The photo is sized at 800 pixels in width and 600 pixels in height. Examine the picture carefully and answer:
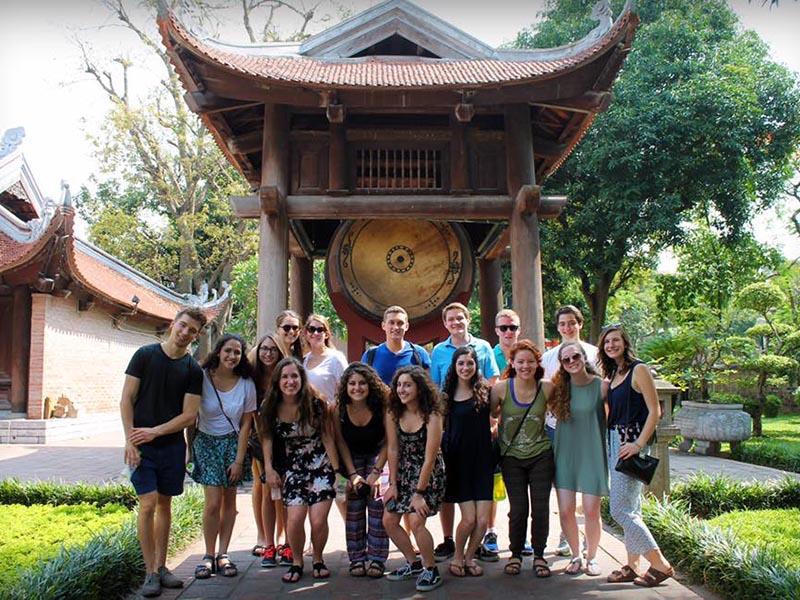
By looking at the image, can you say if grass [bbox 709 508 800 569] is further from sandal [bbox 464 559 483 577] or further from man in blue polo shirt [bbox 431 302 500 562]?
man in blue polo shirt [bbox 431 302 500 562]

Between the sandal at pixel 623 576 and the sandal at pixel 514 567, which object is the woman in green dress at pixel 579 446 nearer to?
the sandal at pixel 623 576

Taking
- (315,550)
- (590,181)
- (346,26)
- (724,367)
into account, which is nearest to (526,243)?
(346,26)

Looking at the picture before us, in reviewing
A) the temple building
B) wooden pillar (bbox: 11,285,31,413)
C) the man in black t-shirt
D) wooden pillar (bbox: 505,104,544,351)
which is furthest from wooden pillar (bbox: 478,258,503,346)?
wooden pillar (bbox: 11,285,31,413)

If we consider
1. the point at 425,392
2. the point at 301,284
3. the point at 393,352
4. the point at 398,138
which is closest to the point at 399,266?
the point at 398,138

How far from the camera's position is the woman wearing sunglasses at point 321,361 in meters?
5.09

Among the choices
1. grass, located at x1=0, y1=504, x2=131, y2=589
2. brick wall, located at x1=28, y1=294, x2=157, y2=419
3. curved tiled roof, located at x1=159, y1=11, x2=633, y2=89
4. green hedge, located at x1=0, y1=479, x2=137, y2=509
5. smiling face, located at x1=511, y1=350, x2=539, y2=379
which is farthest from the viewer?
brick wall, located at x1=28, y1=294, x2=157, y2=419

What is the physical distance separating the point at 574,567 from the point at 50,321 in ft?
45.9

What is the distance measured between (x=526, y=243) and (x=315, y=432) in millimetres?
4345

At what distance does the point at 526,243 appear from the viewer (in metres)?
8.04

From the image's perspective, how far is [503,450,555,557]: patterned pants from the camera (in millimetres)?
4613

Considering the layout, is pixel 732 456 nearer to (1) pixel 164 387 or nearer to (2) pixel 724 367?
(2) pixel 724 367

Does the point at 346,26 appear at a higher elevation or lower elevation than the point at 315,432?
higher

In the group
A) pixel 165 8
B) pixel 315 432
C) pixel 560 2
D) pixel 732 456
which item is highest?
pixel 560 2

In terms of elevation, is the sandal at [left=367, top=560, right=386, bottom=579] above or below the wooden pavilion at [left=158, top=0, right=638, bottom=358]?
below
